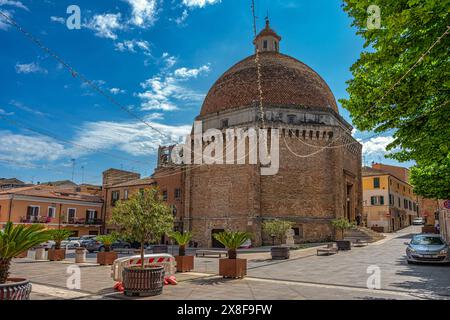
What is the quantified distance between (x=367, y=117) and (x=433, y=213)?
54603 millimetres

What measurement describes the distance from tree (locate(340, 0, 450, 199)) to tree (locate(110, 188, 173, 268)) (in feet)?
Result: 22.4

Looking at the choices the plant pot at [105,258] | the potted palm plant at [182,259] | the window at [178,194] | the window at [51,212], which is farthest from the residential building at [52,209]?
the potted palm plant at [182,259]

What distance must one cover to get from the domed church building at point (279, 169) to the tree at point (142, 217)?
Result: 19.5 m

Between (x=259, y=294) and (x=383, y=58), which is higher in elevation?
(x=383, y=58)

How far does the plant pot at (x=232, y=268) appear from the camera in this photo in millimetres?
12727

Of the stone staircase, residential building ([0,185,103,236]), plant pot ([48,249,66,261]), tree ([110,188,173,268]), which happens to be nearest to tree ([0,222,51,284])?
tree ([110,188,173,268])

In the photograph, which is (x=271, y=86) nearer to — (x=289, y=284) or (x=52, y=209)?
(x=289, y=284)

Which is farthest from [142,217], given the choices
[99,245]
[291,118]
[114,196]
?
[114,196]

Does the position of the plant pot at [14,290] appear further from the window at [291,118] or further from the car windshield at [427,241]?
the window at [291,118]

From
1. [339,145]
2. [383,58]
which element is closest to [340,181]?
[339,145]

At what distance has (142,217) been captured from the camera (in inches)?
436

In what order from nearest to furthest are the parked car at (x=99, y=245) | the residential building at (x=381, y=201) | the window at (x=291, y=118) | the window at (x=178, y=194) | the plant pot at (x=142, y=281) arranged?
the plant pot at (x=142, y=281) → the parked car at (x=99, y=245) → the window at (x=291, y=118) → the window at (x=178, y=194) → the residential building at (x=381, y=201)
